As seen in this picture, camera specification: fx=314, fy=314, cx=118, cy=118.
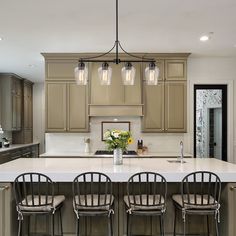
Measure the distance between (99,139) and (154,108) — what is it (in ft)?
3.92

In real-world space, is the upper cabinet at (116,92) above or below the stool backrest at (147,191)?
above

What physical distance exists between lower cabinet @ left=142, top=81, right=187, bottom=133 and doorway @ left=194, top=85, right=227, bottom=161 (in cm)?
38

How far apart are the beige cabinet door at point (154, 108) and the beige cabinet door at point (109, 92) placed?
464 mm

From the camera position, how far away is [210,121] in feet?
19.9

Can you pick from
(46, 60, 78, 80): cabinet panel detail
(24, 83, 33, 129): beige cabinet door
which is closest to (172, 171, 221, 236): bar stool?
(46, 60, 78, 80): cabinet panel detail

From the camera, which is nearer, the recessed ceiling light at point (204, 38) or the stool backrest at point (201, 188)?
the stool backrest at point (201, 188)

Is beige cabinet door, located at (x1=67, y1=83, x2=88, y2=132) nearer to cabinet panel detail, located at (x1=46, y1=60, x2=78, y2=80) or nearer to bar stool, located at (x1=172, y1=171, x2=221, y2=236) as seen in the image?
cabinet panel detail, located at (x1=46, y1=60, x2=78, y2=80)

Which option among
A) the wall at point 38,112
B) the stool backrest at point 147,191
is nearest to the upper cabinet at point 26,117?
the wall at point 38,112

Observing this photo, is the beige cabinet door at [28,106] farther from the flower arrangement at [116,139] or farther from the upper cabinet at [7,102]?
the flower arrangement at [116,139]

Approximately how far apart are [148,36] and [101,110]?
1713mm

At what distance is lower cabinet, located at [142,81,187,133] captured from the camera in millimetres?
5762

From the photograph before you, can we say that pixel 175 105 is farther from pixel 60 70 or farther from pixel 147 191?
pixel 147 191

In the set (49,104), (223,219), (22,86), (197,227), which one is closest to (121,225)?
(197,227)

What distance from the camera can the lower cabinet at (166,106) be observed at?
5762mm
